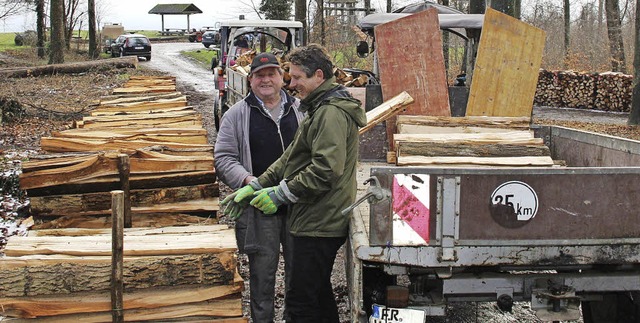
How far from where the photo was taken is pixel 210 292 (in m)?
4.26

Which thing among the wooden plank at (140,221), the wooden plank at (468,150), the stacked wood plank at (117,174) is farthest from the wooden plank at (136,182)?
the wooden plank at (468,150)

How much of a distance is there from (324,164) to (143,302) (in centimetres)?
133

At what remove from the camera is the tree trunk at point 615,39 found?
25.9 m

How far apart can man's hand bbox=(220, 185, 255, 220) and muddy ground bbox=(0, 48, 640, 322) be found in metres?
1.32

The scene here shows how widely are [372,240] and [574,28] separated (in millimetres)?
41607

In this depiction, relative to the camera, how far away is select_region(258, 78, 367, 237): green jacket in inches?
162

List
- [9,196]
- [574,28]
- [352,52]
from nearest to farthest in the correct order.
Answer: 1. [9,196]
2. [352,52]
3. [574,28]

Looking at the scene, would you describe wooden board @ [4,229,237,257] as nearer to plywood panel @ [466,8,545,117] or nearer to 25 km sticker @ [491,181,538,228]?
25 km sticker @ [491,181,538,228]

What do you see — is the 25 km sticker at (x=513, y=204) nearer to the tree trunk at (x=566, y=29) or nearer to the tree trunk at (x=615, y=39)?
the tree trunk at (x=615, y=39)

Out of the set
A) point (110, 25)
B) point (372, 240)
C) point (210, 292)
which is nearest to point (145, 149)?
point (210, 292)

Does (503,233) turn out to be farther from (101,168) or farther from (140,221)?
(101,168)

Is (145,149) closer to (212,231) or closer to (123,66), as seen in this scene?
(212,231)

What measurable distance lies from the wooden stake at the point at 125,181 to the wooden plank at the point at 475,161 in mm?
2028

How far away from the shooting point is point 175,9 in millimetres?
90125
